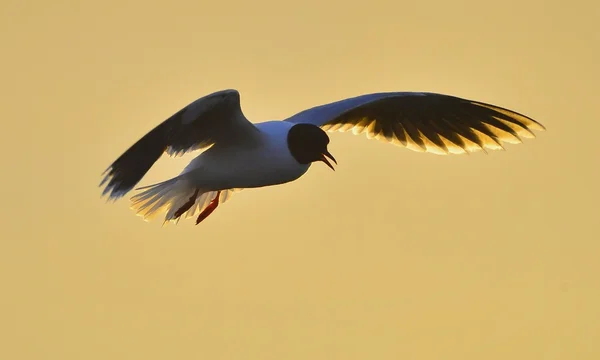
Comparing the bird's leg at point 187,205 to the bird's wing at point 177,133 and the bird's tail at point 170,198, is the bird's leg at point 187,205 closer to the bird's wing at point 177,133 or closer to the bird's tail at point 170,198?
the bird's tail at point 170,198

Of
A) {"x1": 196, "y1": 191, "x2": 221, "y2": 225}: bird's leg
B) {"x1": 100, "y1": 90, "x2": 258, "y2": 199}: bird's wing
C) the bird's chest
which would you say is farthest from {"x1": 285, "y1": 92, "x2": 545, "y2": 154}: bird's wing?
{"x1": 100, "y1": 90, "x2": 258, "y2": 199}: bird's wing

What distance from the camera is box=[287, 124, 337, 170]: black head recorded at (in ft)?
34.7

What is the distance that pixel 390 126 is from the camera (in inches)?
508

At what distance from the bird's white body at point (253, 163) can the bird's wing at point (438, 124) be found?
5.93 ft

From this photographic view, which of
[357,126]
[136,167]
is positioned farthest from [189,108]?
[357,126]

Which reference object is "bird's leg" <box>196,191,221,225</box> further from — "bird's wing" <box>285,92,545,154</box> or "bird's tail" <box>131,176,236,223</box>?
"bird's wing" <box>285,92,545,154</box>

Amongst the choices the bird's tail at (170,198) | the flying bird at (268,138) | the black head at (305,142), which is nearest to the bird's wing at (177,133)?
the flying bird at (268,138)

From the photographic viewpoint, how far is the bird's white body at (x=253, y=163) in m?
10.6

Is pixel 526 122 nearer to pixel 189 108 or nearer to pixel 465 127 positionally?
pixel 465 127

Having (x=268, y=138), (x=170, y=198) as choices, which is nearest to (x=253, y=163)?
(x=268, y=138)

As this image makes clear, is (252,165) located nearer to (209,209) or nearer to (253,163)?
(253,163)

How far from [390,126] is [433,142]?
20.2 inches

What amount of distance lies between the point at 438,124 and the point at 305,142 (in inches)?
110

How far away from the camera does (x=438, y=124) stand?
13.0 m
